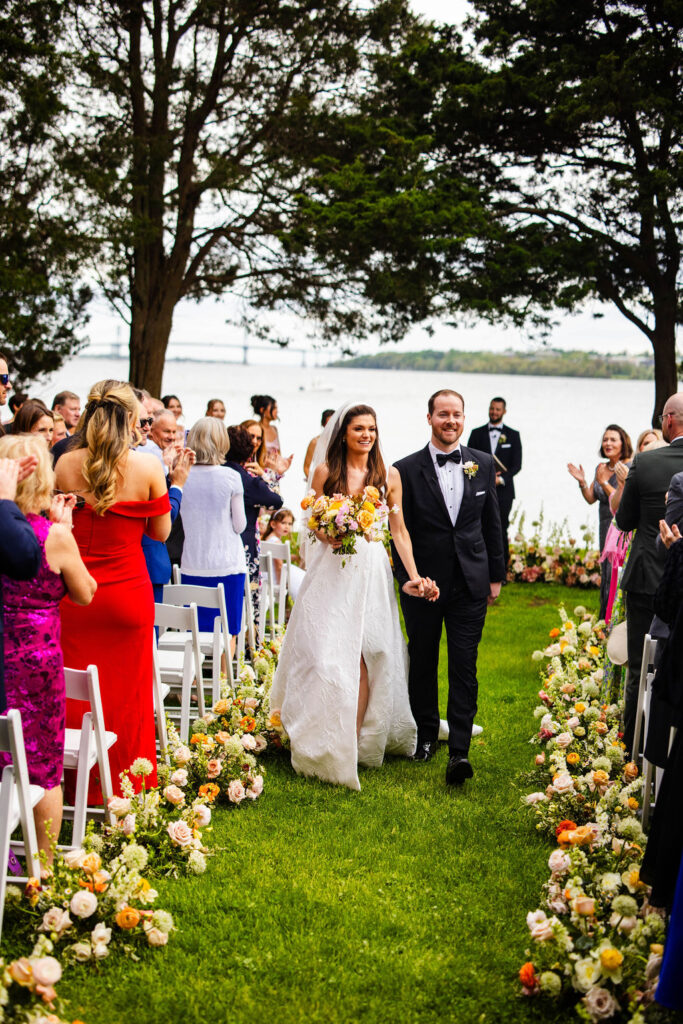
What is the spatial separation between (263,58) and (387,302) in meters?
4.18

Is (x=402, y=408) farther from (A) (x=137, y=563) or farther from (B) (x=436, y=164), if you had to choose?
(A) (x=137, y=563)

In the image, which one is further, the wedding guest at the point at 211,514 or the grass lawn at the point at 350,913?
the wedding guest at the point at 211,514

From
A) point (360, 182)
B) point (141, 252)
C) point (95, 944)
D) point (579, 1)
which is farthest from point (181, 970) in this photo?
point (579, 1)

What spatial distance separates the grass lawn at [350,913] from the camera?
3295 millimetres

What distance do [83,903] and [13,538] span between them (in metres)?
1.22

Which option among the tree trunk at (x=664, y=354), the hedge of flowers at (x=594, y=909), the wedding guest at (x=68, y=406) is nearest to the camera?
the hedge of flowers at (x=594, y=909)

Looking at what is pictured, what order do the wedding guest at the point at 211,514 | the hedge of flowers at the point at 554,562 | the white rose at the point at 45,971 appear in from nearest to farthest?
the white rose at the point at 45,971, the wedding guest at the point at 211,514, the hedge of flowers at the point at 554,562

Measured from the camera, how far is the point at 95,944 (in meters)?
3.39

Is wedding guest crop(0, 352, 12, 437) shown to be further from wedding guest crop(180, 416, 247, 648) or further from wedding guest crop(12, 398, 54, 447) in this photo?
wedding guest crop(180, 416, 247, 648)

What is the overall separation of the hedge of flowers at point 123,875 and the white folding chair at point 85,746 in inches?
2.8

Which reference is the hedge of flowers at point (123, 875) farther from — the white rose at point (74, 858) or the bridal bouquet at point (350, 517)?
the bridal bouquet at point (350, 517)

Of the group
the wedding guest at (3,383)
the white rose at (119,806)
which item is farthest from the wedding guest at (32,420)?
the white rose at (119,806)

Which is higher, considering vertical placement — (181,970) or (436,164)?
(436,164)

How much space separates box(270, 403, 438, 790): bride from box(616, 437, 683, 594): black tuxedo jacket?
1.14 m
